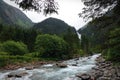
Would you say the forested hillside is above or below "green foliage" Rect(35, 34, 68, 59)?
below

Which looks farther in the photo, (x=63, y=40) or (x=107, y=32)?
(x=63, y=40)

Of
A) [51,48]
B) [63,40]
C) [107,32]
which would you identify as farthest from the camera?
[63,40]

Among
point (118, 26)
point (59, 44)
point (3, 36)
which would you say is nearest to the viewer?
point (118, 26)

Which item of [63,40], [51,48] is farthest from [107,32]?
[63,40]

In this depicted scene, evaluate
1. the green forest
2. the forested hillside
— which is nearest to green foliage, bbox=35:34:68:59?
the green forest

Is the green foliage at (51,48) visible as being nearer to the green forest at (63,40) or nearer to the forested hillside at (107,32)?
the green forest at (63,40)

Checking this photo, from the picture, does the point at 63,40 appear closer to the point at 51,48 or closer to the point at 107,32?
the point at 51,48

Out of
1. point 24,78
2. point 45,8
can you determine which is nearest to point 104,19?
point 45,8

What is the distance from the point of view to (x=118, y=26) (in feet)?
45.0

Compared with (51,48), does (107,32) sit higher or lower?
lower

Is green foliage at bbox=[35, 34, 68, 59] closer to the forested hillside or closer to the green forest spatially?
the green forest

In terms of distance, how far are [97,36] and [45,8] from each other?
24.9 feet

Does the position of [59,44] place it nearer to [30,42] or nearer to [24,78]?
[30,42]

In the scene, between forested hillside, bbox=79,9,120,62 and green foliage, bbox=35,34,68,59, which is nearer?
forested hillside, bbox=79,9,120,62
